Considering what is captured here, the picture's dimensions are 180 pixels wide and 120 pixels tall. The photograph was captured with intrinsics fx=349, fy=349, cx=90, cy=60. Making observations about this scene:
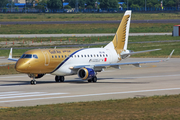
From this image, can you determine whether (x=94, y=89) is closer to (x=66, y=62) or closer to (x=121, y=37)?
(x=66, y=62)

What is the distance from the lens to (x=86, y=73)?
4319 cm

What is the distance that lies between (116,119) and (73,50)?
23.8 meters

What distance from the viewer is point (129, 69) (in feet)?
198

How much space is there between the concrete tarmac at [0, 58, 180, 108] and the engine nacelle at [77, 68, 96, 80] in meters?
0.98

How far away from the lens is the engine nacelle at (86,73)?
142ft

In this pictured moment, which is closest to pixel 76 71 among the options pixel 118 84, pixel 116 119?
pixel 118 84

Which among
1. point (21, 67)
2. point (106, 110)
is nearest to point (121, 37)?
point (21, 67)

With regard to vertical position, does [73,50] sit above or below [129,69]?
above

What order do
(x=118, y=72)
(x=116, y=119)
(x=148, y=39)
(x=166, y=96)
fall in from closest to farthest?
(x=116, y=119) → (x=166, y=96) → (x=118, y=72) → (x=148, y=39)

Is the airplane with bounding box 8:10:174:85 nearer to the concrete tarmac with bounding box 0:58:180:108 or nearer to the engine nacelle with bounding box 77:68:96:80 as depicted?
the engine nacelle with bounding box 77:68:96:80

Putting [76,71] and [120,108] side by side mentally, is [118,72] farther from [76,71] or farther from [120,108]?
[120,108]

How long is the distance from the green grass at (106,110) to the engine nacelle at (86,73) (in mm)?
12921

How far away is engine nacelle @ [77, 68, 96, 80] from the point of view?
43.3m

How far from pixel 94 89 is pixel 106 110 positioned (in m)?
12.5
